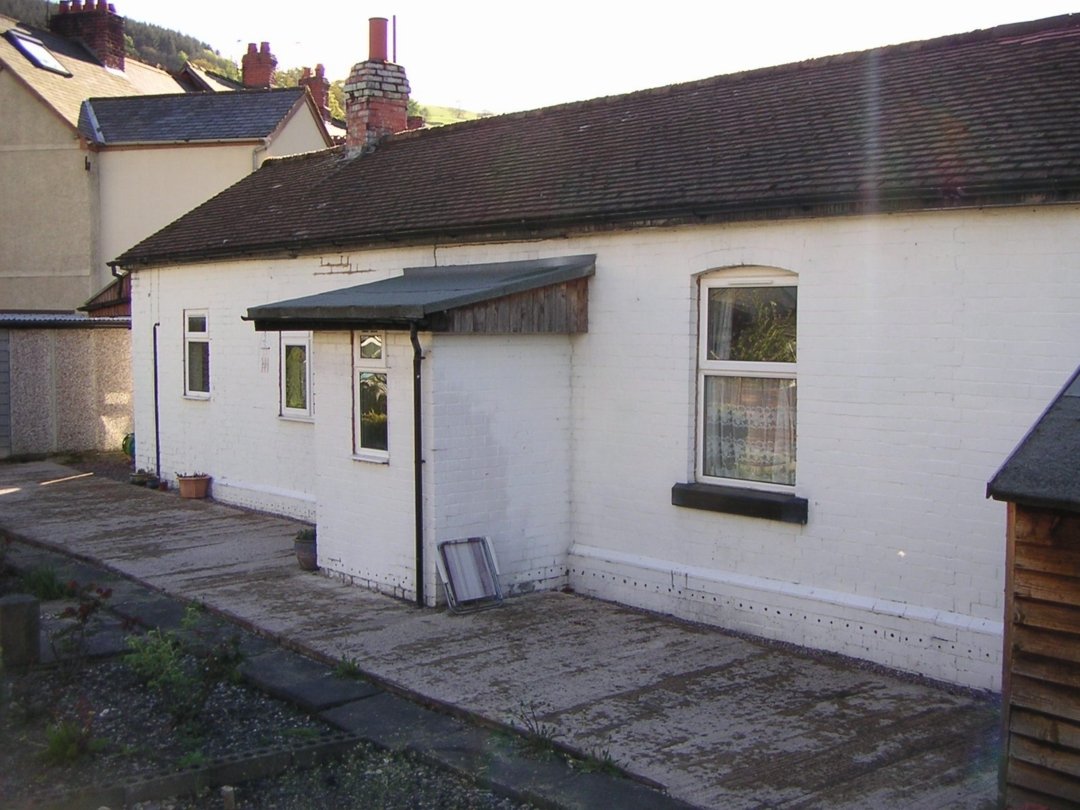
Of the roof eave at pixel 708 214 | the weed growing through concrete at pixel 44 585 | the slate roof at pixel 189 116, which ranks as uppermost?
the slate roof at pixel 189 116

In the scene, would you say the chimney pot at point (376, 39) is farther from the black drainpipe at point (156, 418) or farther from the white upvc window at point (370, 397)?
the white upvc window at point (370, 397)

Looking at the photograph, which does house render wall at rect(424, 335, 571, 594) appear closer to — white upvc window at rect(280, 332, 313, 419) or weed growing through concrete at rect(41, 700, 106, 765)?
weed growing through concrete at rect(41, 700, 106, 765)

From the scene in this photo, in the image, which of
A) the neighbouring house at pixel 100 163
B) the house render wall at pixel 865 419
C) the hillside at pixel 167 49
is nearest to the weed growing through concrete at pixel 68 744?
the house render wall at pixel 865 419

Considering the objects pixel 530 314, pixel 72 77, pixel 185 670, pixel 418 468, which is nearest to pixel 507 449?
pixel 418 468

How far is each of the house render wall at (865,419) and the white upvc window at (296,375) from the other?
5239 mm

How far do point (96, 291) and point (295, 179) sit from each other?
11.5 meters

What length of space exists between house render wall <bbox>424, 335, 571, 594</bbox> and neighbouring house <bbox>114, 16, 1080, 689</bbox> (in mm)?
25

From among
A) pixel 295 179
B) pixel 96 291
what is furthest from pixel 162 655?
pixel 96 291

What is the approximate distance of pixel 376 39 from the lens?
15.7 m

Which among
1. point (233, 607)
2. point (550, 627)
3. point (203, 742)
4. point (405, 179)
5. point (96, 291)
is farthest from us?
point (96, 291)

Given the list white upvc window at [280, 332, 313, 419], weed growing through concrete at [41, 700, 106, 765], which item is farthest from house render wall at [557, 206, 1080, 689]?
white upvc window at [280, 332, 313, 419]

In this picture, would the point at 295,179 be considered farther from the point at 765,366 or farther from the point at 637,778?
the point at 637,778

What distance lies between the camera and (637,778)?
19.3ft

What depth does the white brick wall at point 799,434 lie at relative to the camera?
733 cm
